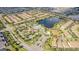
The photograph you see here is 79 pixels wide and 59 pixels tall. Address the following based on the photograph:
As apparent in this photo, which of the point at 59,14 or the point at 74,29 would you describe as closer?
the point at 74,29

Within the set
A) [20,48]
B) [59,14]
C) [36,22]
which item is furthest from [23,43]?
[59,14]

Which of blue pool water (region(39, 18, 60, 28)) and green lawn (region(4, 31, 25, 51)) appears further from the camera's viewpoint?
blue pool water (region(39, 18, 60, 28))

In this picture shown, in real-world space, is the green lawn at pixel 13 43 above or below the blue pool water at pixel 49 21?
below

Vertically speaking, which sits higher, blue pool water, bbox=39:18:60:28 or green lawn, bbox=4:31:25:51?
blue pool water, bbox=39:18:60:28

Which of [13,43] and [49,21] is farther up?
[49,21]

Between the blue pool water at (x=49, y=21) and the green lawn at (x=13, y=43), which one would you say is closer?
the green lawn at (x=13, y=43)

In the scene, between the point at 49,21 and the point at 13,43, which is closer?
the point at 13,43
